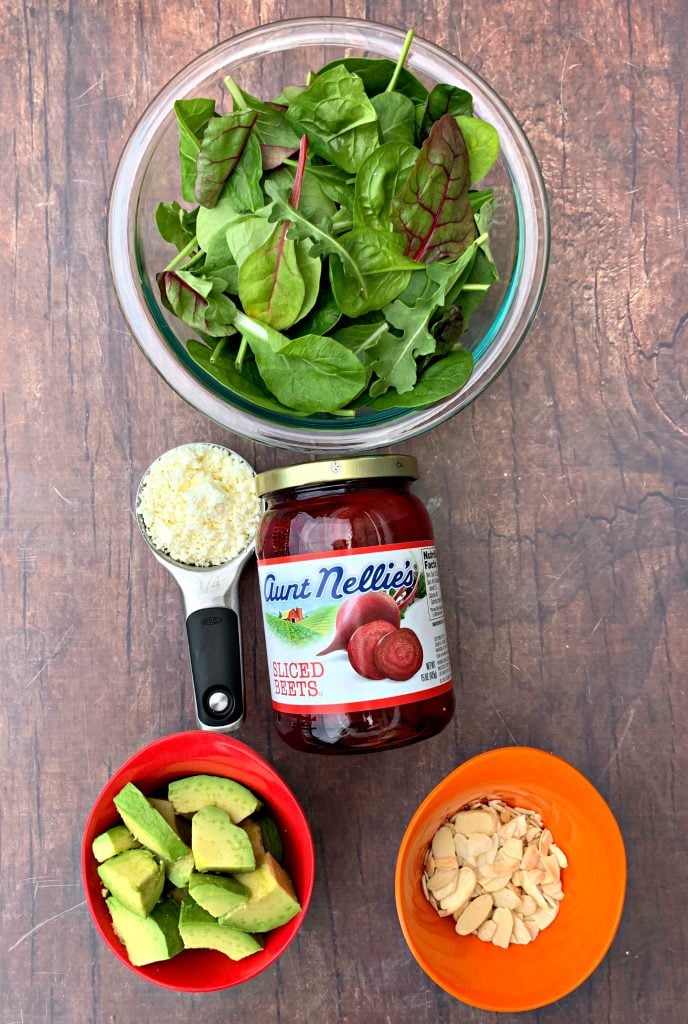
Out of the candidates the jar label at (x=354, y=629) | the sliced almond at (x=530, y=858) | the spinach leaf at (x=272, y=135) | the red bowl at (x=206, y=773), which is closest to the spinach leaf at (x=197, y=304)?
the spinach leaf at (x=272, y=135)

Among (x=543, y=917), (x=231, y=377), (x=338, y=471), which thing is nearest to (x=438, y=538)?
(x=338, y=471)

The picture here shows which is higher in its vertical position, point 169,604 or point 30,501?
point 30,501

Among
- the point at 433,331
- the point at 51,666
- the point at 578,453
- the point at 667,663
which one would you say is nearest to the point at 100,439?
the point at 51,666

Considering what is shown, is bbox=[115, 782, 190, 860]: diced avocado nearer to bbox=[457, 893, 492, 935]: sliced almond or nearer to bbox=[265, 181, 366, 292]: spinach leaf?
bbox=[457, 893, 492, 935]: sliced almond

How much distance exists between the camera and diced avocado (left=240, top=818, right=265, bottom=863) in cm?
78

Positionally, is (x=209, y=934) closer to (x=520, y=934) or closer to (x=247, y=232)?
(x=520, y=934)

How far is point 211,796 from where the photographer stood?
80cm

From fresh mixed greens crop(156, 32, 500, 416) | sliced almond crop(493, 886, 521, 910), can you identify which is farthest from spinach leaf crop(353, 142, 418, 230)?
sliced almond crop(493, 886, 521, 910)

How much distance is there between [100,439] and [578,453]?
528 millimetres

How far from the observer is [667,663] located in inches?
34.8

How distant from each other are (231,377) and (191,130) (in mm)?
212

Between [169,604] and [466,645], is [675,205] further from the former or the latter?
[169,604]

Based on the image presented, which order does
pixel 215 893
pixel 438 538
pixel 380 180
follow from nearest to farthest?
pixel 380 180 → pixel 215 893 → pixel 438 538

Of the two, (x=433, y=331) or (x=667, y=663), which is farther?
(x=667, y=663)
